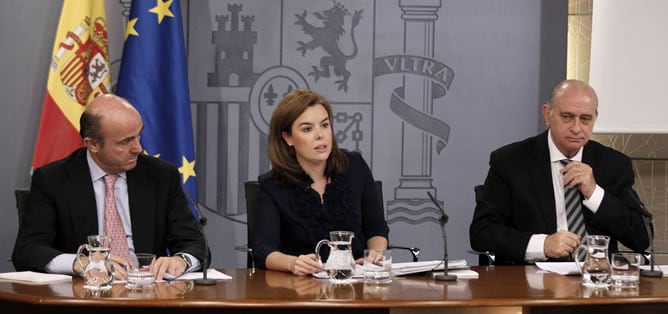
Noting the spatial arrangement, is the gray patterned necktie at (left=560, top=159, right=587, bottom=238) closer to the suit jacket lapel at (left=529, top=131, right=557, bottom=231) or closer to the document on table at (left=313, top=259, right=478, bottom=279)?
the suit jacket lapel at (left=529, top=131, right=557, bottom=231)

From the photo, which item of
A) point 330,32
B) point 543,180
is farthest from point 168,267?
point 330,32

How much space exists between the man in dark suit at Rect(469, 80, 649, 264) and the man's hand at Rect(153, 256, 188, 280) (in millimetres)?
1262

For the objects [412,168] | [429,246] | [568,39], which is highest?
[568,39]

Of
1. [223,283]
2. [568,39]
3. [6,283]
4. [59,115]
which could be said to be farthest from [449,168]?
[6,283]

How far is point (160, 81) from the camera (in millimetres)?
4578

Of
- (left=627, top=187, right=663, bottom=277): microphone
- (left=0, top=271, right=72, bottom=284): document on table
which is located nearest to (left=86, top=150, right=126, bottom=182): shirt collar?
(left=0, top=271, right=72, bottom=284): document on table

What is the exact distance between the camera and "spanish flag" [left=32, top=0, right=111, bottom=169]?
14.8ft

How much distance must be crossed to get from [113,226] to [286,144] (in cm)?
70

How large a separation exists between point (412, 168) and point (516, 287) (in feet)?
7.17

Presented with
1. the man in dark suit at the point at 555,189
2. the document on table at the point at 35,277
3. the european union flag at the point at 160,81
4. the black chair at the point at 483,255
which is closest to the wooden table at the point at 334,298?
the document on table at the point at 35,277

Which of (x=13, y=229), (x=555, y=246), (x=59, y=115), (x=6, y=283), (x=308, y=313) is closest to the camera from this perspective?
(x=308, y=313)

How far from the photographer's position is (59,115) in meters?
4.50

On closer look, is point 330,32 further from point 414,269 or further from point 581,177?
point 414,269

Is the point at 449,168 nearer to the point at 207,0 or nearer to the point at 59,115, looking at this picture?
the point at 207,0
